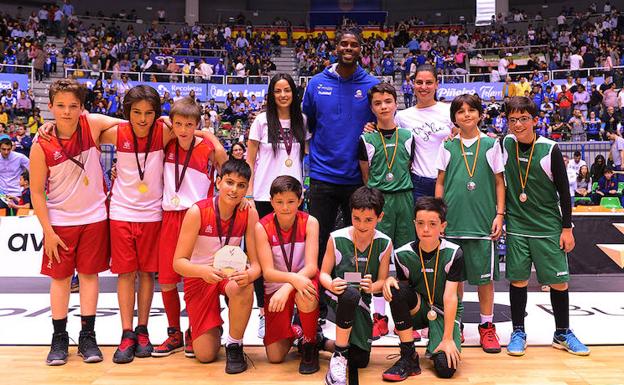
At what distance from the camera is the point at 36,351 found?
374cm

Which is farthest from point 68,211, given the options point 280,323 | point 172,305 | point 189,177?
point 280,323

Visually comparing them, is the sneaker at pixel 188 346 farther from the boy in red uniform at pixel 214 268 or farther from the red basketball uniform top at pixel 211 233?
the red basketball uniform top at pixel 211 233

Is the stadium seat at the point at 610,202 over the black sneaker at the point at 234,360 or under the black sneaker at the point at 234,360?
over

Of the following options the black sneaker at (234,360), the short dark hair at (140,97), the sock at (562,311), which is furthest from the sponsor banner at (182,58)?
the sock at (562,311)

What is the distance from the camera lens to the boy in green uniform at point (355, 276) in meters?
3.23

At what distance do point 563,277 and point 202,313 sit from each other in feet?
7.80

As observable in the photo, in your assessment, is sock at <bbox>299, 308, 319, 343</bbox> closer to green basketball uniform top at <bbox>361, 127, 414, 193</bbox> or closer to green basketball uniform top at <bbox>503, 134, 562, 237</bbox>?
green basketball uniform top at <bbox>361, 127, 414, 193</bbox>

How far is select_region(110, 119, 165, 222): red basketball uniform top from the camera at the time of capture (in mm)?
3686

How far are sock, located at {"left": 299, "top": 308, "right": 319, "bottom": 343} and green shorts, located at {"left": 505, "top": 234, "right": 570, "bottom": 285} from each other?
4.64ft

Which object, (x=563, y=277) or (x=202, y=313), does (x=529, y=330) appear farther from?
(x=202, y=313)

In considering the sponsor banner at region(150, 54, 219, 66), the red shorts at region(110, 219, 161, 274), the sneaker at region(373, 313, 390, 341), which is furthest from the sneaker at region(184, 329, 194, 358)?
the sponsor banner at region(150, 54, 219, 66)

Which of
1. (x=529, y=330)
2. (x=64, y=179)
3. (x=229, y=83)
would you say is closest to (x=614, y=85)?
(x=229, y=83)

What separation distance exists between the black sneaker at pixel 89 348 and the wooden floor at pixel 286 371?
0.15 feet

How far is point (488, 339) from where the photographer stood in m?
3.79
